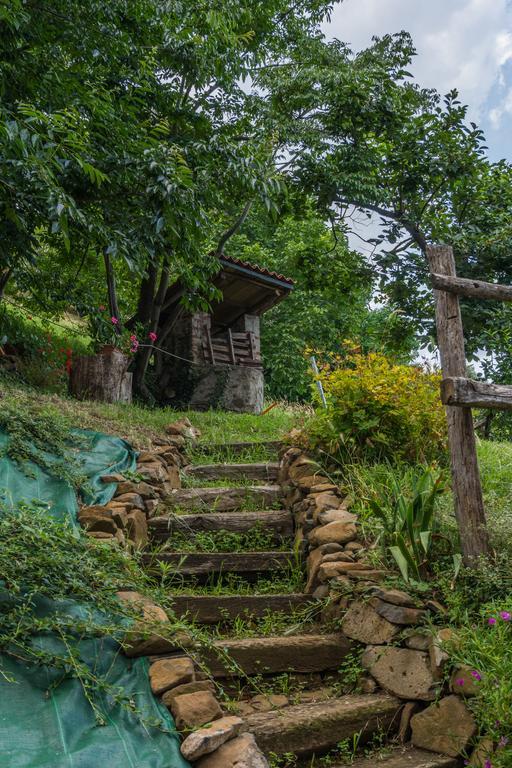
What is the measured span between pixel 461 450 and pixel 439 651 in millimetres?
1123

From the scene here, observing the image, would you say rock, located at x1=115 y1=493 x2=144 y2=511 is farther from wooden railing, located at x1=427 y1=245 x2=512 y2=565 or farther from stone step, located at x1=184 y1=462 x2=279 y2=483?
wooden railing, located at x1=427 y1=245 x2=512 y2=565

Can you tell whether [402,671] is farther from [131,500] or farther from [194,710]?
[131,500]

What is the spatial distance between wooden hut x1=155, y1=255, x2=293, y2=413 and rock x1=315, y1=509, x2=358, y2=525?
7185 millimetres

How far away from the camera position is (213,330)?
543 inches

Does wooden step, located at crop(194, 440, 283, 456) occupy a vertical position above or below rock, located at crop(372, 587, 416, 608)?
above

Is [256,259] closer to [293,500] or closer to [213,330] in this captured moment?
[213,330]

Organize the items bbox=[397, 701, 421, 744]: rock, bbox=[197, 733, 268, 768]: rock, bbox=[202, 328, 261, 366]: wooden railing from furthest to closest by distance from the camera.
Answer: bbox=[202, 328, 261, 366]: wooden railing, bbox=[397, 701, 421, 744]: rock, bbox=[197, 733, 268, 768]: rock

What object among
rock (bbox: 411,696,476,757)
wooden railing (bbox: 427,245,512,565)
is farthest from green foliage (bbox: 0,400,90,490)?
rock (bbox: 411,696,476,757)

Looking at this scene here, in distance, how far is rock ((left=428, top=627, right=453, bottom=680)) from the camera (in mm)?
2898

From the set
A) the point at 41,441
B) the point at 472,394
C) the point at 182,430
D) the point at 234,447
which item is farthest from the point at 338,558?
the point at 182,430

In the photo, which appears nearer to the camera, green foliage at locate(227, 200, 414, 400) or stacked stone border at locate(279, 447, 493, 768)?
stacked stone border at locate(279, 447, 493, 768)

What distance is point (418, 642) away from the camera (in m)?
3.09

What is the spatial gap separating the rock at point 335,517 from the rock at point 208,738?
1822 mm

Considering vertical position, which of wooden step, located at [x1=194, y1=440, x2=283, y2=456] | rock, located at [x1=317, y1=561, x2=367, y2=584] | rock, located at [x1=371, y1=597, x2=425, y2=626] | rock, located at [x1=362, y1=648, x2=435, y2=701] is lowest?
rock, located at [x1=362, y1=648, x2=435, y2=701]
